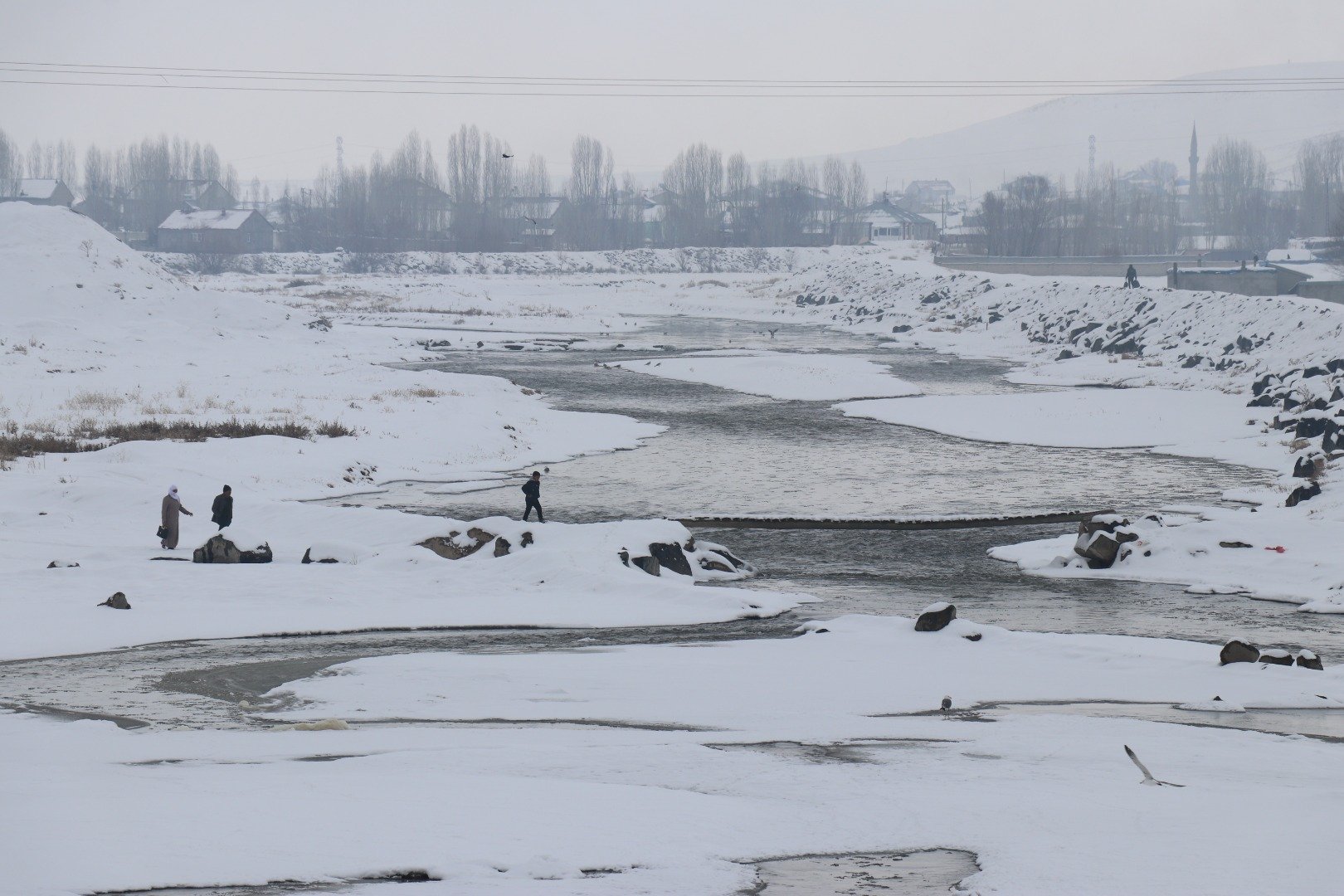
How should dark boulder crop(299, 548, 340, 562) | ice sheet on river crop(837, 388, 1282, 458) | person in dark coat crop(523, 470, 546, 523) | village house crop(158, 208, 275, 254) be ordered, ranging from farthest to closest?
village house crop(158, 208, 275, 254) → ice sheet on river crop(837, 388, 1282, 458) → person in dark coat crop(523, 470, 546, 523) → dark boulder crop(299, 548, 340, 562)

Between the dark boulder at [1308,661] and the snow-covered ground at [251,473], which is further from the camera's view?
the snow-covered ground at [251,473]

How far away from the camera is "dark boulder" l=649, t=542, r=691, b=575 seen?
69.1ft

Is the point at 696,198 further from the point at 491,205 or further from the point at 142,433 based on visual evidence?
the point at 142,433

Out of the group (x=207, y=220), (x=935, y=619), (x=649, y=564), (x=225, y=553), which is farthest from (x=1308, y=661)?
(x=207, y=220)

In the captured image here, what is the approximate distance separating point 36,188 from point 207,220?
59.2 feet

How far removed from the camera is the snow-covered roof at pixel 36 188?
141m

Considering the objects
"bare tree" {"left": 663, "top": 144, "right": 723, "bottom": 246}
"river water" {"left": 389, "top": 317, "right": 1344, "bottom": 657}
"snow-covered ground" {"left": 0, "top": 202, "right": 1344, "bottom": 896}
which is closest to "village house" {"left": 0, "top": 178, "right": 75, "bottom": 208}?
"bare tree" {"left": 663, "top": 144, "right": 723, "bottom": 246}

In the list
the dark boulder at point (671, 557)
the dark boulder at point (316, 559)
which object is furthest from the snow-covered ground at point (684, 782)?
the dark boulder at point (316, 559)

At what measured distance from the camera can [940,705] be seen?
13.8 m

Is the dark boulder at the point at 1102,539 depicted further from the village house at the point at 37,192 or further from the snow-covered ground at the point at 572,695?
the village house at the point at 37,192

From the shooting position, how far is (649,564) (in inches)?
→ 822

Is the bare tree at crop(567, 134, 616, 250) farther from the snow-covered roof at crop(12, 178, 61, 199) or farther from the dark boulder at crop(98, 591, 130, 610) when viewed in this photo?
the dark boulder at crop(98, 591, 130, 610)

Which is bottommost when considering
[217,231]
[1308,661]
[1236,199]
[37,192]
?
[1308,661]

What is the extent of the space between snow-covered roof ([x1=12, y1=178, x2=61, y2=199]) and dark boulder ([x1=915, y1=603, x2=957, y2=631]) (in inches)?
5687
